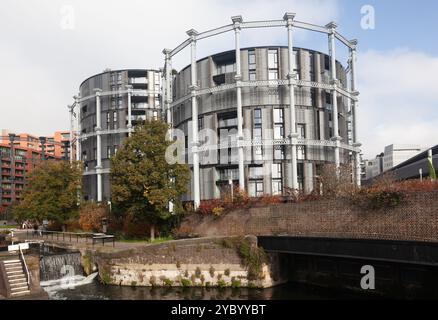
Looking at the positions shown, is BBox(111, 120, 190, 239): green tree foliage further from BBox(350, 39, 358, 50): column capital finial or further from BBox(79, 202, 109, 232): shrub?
BBox(350, 39, 358, 50): column capital finial

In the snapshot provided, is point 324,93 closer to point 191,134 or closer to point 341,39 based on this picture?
point 341,39

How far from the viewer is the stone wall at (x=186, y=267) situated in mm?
25094

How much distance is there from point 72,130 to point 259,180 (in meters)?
44.7

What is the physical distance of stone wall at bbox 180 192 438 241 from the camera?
20.4 meters

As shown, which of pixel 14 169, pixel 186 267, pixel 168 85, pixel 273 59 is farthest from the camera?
pixel 14 169

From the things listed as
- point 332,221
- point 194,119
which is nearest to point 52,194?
point 194,119

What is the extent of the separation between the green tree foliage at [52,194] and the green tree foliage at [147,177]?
441 inches

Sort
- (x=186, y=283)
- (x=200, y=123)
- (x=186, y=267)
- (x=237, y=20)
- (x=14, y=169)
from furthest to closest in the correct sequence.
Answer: (x=14, y=169)
(x=200, y=123)
(x=237, y=20)
(x=186, y=267)
(x=186, y=283)

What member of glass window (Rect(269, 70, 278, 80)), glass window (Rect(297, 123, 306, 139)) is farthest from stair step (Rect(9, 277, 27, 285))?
glass window (Rect(269, 70, 278, 80))

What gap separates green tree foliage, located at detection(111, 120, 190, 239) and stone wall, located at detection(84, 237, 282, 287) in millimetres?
6040

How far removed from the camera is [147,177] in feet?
103

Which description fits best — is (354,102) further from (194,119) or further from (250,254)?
(250,254)

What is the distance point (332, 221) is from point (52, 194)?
29504 millimetres
